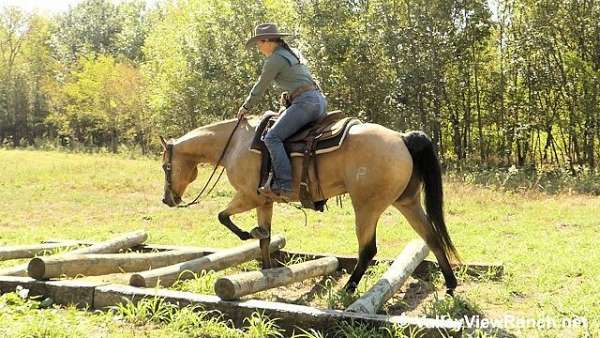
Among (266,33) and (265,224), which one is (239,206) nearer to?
(265,224)

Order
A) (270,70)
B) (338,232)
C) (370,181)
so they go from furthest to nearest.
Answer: (338,232) → (270,70) → (370,181)

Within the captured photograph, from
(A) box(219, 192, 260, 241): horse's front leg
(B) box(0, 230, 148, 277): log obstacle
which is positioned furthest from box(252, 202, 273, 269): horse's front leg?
(B) box(0, 230, 148, 277): log obstacle

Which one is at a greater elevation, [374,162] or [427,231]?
[374,162]

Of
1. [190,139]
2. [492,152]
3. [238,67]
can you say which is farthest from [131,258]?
[238,67]

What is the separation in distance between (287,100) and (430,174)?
1786 mm

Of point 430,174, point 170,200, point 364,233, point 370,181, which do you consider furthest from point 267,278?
point 170,200

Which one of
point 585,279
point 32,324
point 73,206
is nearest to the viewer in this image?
point 32,324

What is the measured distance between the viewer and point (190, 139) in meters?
7.11

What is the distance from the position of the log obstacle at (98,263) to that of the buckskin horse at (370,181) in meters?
1.29

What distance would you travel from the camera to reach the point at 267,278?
5676 millimetres

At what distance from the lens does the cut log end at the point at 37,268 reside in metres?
5.85

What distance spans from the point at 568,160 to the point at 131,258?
701 inches

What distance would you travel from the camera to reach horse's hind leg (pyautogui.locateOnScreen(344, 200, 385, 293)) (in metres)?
5.87

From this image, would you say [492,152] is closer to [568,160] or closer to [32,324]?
[568,160]
